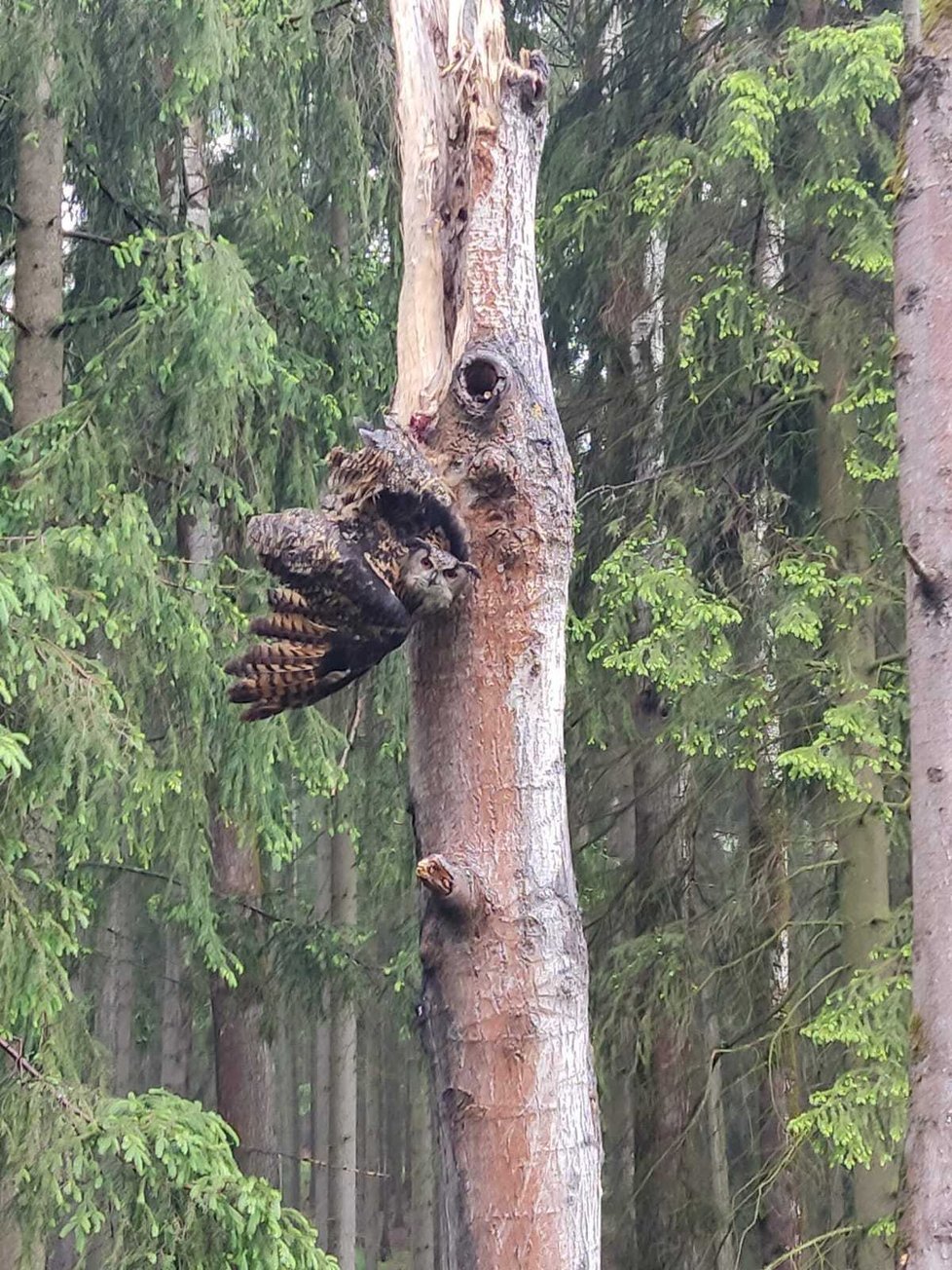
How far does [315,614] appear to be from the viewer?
2.02 m

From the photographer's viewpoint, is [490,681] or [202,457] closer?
[490,681]

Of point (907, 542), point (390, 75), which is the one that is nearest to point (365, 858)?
point (390, 75)

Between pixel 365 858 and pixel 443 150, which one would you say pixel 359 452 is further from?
pixel 365 858

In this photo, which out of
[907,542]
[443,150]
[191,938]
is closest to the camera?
[443,150]

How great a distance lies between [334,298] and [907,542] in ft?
16.7

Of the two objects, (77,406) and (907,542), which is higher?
(77,406)

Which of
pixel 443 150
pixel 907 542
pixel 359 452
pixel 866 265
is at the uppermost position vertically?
pixel 866 265

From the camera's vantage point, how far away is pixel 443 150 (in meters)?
2.35

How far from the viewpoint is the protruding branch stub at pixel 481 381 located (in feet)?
6.73

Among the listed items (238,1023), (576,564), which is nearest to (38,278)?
(576,564)

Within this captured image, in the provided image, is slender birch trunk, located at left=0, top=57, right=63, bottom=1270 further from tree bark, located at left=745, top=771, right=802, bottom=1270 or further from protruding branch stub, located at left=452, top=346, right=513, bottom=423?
protruding branch stub, located at left=452, top=346, right=513, bottom=423

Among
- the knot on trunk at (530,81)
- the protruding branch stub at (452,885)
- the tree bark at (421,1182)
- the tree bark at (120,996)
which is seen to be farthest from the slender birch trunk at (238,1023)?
the protruding branch stub at (452,885)

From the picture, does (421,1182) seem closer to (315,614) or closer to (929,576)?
(929,576)

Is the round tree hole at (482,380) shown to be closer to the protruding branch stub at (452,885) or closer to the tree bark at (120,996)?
the protruding branch stub at (452,885)
